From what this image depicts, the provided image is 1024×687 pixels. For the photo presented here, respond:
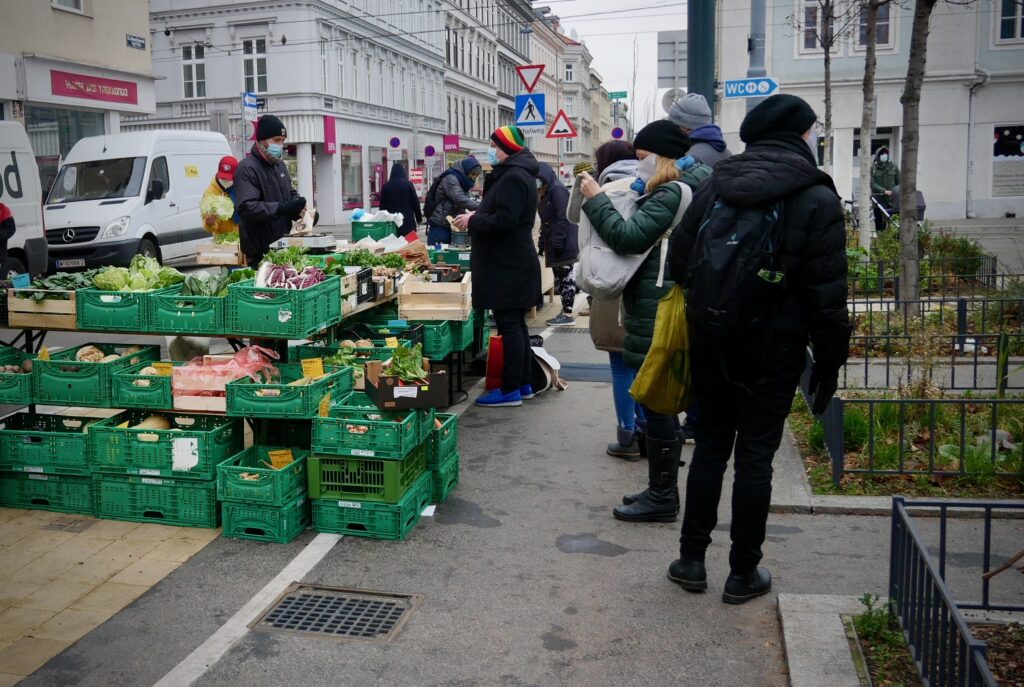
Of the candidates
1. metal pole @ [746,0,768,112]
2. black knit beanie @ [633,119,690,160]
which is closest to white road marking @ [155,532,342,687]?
black knit beanie @ [633,119,690,160]

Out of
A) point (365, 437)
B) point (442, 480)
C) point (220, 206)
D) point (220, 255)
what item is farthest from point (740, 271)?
point (220, 255)

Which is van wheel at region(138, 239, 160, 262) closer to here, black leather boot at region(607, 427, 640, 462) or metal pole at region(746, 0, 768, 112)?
metal pole at region(746, 0, 768, 112)

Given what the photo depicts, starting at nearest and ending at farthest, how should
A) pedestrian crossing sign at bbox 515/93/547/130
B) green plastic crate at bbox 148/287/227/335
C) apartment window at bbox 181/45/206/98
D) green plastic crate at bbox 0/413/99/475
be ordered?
green plastic crate at bbox 0/413/99/475
green plastic crate at bbox 148/287/227/335
pedestrian crossing sign at bbox 515/93/547/130
apartment window at bbox 181/45/206/98

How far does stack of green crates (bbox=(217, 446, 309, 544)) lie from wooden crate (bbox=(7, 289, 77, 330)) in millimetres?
1775

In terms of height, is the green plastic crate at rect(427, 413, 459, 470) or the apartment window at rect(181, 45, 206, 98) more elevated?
the apartment window at rect(181, 45, 206, 98)

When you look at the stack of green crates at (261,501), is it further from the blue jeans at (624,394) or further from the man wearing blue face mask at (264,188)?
the man wearing blue face mask at (264,188)

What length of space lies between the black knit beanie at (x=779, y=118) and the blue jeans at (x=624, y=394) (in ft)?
7.55

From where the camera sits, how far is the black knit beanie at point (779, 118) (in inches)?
173

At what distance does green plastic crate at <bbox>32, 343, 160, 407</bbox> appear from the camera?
623 centimetres

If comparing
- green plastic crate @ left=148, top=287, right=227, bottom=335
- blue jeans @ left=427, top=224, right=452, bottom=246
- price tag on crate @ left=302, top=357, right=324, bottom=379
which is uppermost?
blue jeans @ left=427, top=224, right=452, bottom=246

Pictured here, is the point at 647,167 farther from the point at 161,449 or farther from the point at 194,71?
the point at 194,71

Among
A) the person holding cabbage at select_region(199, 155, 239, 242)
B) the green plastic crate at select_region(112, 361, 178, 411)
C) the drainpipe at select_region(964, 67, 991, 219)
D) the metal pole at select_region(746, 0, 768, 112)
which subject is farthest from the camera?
the drainpipe at select_region(964, 67, 991, 219)

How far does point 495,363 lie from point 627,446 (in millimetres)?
1995

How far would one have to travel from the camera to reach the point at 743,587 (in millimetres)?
4773
